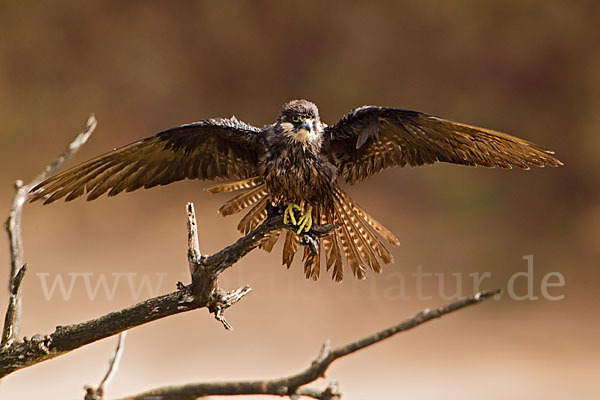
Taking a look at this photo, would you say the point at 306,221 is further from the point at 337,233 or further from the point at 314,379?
the point at 314,379

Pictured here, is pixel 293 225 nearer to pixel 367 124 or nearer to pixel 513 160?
pixel 367 124

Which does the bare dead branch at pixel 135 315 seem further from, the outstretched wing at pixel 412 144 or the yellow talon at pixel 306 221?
the outstretched wing at pixel 412 144

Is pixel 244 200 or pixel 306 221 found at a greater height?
pixel 244 200

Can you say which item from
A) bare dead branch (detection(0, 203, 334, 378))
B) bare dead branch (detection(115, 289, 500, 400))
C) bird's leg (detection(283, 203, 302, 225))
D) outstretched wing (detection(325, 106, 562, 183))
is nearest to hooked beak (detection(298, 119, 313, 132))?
outstretched wing (detection(325, 106, 562, 183))

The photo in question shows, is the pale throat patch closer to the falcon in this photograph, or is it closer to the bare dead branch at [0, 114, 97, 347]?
the falcon

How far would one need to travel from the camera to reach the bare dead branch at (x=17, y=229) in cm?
170

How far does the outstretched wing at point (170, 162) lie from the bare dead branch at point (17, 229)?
55 cm

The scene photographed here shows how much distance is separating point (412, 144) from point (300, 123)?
429mm

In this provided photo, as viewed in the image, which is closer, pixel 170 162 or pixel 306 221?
pixel 306 221

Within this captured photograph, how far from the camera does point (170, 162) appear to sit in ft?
8.51

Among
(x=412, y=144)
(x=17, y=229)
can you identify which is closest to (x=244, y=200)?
(x=412, y=144)

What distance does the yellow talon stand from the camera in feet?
7.54

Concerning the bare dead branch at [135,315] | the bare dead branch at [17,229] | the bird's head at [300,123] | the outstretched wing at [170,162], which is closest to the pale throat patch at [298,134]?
the bird's head at [300,123]

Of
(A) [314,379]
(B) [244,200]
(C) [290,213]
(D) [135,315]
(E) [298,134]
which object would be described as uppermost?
(E) [298,134]
